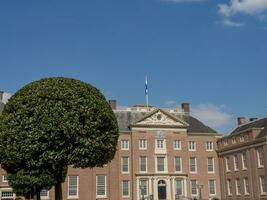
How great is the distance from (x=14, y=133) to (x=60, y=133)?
270cm

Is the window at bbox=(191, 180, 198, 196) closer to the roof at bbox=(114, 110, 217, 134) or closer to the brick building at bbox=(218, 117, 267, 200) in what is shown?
the brick building at bbox=(218, 117, 267, 200)

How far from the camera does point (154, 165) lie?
2144 inches

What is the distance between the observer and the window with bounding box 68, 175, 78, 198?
52031mm

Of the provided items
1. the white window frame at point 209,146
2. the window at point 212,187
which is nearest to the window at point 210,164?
the white window frame at point 209,146

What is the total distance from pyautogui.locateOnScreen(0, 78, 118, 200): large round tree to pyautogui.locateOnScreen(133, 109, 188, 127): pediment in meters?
28.0

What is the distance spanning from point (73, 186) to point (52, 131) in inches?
1103

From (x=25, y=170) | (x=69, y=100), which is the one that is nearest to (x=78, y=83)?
(x=69, y=100)

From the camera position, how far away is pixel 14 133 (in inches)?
1025

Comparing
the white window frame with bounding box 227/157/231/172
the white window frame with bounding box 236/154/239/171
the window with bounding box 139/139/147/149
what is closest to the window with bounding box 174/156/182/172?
the window with bounding box 139/139/147/149

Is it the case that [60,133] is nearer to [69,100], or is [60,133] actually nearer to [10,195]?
[69,100]

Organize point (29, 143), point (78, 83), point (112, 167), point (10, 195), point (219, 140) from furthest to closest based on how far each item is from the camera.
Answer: point (219, 140)
point (112, 167)
point (10, 195)
point (78, 83)
point (29, 143)

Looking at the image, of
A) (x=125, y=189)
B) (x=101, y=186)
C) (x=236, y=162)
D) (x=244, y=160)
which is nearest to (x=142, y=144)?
(x=125, y=189)

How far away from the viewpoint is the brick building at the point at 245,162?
48750 mm

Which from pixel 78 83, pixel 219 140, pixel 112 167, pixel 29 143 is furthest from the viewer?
pixel 219 140
